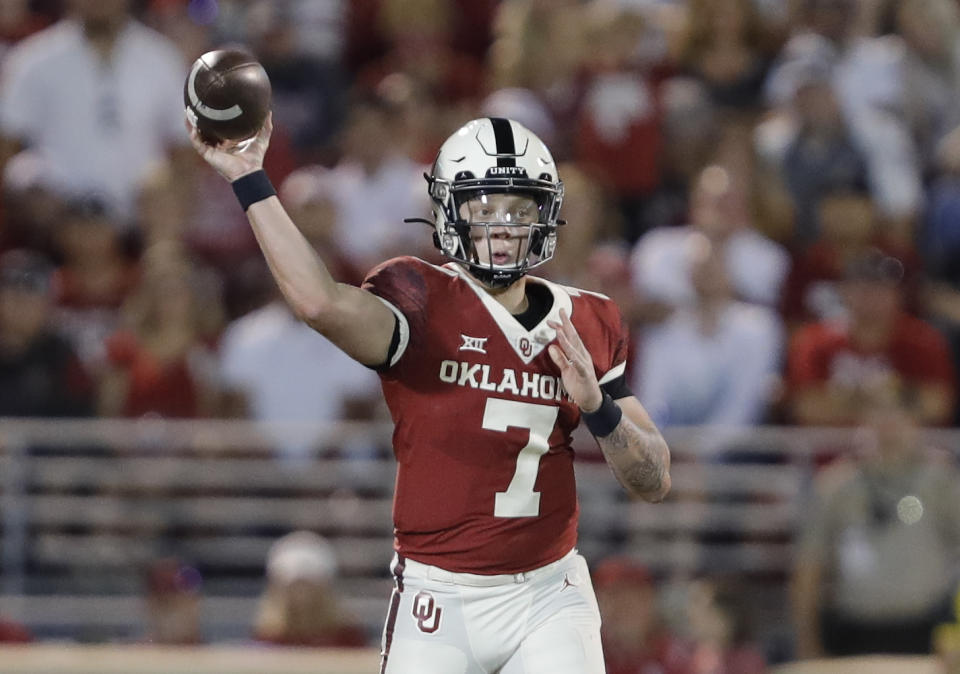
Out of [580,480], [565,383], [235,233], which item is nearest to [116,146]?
[235,233]

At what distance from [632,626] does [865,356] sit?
2081 millimetres

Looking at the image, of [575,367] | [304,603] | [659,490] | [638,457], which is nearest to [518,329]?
[575,367]

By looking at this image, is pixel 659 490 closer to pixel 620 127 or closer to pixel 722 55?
pixel 620 127

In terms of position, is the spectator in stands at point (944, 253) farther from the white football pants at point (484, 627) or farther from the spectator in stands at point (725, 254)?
the white football pants at point (484, 627)

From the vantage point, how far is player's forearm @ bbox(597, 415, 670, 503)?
465 centimetres

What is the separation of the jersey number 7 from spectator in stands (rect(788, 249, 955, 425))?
14.6 ft

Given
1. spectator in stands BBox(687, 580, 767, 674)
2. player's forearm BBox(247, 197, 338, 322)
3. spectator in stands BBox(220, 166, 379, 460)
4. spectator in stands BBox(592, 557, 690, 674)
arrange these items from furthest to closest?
spectator in stands BBox(220, 166, 379, 460) → spectator in stands BBox(592, 557, 690, 674) → spectator in stands BBox(687, 580, 767, 674) → player's forearm BBox(247, 197, 338, 322)

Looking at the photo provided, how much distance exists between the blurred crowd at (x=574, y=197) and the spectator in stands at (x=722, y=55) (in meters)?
0.02

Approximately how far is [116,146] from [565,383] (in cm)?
657

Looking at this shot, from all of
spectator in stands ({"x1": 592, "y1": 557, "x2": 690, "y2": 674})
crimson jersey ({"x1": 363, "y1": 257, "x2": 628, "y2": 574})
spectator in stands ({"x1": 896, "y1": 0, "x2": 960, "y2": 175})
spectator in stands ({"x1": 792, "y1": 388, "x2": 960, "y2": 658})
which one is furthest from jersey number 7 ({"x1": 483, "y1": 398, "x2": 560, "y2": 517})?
spectator in stands ({"x1": 896, "y1": 0, "x2": 960, "y2": 175})

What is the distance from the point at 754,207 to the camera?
997 centimetres

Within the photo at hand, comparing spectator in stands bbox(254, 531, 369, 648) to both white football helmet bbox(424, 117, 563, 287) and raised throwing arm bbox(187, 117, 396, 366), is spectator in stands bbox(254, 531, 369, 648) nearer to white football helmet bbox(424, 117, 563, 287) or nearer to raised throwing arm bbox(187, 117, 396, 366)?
white football helmet bbox(424, 117, 563, 287)

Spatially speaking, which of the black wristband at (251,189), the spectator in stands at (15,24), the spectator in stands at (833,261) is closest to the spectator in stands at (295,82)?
the spectator in stands at (15,24)

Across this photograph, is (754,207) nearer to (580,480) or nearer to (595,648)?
(580,480)
